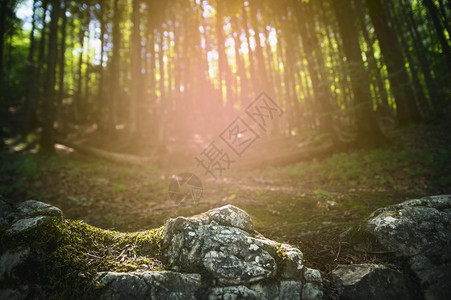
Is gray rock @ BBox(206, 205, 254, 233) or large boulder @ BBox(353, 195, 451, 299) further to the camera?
gray rock @ BBox(206, 205, 254, 233)

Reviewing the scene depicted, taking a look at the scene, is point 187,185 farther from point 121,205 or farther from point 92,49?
point 92,49

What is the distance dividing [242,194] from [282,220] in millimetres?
2302

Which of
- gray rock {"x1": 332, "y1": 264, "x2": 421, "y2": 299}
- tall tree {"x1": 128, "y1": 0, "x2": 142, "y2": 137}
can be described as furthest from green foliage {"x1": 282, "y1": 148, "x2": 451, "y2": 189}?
tall tree {"x1": 128, "y1": 0, "x2": 142, "y2": 137}

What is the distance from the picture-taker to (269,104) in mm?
15383

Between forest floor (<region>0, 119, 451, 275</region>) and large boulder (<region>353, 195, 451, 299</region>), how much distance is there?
0.24 m

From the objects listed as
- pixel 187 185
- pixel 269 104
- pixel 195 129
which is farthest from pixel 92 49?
pixel 187 185

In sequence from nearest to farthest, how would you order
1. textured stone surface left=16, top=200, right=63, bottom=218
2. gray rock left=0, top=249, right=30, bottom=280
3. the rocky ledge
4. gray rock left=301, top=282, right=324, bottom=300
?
gray rock left=0, top=249, right=30, bottom=280 → the rocky ledge → gray rock left=301, top=282, right=324, bottom=300 → textured stone surface left=16, top=200, right=63, bottom=218

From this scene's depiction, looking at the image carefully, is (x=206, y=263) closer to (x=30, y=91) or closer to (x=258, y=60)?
(x=258, y=60)

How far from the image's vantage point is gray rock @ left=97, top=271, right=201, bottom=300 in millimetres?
1856

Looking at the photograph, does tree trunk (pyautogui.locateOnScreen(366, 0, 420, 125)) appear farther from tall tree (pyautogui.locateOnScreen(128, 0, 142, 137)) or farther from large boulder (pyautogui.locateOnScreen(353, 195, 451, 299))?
tall tree (pyautogui.locateOnScreen(128, 0, 142, 137))

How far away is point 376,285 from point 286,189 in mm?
4616

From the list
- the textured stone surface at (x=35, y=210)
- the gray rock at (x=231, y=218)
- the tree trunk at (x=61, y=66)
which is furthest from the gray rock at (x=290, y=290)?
the tree trunk at (x=61, y=66)

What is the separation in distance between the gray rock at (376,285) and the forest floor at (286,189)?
1.00 ft

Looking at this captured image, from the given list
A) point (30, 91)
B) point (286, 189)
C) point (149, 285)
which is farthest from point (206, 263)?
point (30, 91)
